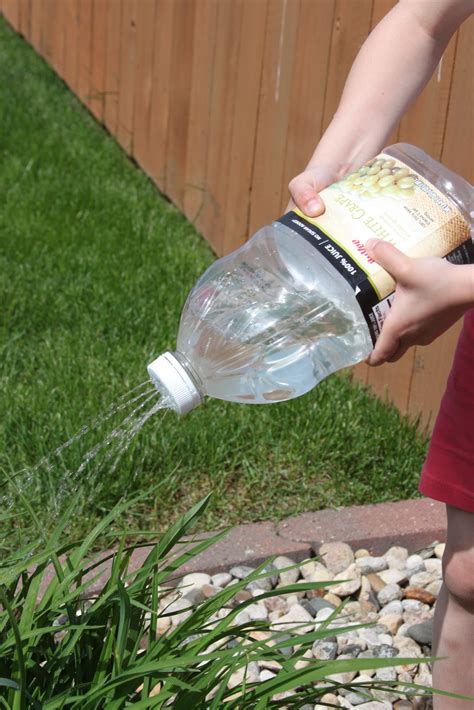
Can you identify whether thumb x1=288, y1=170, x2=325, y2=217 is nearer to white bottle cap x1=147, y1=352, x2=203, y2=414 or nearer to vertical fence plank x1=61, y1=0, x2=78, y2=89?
white bottle cap x1=147, y1=352, x2=203, y2=414

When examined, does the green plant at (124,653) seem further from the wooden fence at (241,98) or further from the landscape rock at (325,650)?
the wooden fence at (241,98)

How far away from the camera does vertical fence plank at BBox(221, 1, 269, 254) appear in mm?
4785

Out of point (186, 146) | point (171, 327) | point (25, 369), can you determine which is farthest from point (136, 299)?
point (186, 146)

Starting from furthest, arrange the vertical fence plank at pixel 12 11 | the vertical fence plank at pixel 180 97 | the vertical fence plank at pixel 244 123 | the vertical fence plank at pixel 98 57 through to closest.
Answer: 1. the vertical fence plank at pixel 12 11
2. the vertical fence plank at pixel 98 57
3. the vertical fence plank at pixel 180 97
4. the vertical fence plank at pixel 244 123

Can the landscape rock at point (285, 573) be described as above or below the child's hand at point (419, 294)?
below

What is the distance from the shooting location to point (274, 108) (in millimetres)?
4652

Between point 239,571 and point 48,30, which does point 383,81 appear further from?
point 48,30

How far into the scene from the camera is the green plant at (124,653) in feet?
6.07

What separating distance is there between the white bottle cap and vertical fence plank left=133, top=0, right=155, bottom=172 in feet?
14.5

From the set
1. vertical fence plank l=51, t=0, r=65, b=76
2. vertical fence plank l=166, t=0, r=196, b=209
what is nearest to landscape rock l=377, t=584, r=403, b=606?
vertical fence plank l=166, t=0, r=196, b=209

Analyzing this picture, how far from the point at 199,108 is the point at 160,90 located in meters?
0.58

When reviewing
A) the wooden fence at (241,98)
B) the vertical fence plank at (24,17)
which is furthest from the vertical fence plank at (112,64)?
the vertical fence plank at (24,17)

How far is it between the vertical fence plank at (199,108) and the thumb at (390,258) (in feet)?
11.8

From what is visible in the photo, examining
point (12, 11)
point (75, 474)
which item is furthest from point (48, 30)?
point (75, 474)
